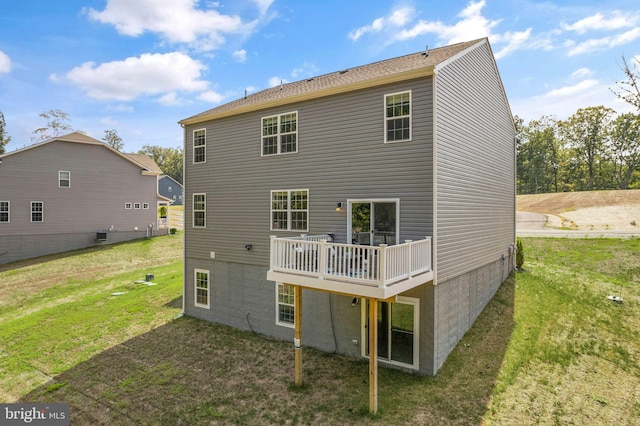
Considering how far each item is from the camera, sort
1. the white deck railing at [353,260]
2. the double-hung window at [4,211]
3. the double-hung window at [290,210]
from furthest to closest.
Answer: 1. the double-hung window at [4,211]
2. the double-hung window at [290,210]
3. the white deck railing at [353,260]

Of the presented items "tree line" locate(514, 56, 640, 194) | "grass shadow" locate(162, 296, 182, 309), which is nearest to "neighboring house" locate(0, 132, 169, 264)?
"grass shadow" locate(162, 296, 182, 309)

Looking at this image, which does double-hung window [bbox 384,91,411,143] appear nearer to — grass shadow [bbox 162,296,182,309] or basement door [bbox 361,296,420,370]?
basement door [bbox 361,296,420,370]

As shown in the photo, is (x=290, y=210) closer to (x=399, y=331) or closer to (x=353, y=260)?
(x=353, y=260)

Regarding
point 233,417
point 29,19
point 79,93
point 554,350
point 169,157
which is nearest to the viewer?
point 233,417

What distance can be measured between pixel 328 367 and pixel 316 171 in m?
5.71

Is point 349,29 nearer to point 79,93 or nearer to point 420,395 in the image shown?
point 420,395

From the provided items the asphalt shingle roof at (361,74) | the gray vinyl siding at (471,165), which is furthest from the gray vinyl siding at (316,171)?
the gray vinyl siding at (471,165)

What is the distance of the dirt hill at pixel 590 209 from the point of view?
73.0 feet

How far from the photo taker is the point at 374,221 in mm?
9336

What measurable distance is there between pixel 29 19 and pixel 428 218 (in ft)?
58.9

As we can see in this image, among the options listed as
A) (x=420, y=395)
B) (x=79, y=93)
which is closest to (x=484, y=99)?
(x=420, y=395)

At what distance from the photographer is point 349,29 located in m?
13.0

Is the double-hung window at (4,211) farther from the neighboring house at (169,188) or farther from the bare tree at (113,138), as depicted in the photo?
the bare tree at (113,138)

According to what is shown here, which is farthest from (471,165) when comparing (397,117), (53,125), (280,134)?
(53,125)
